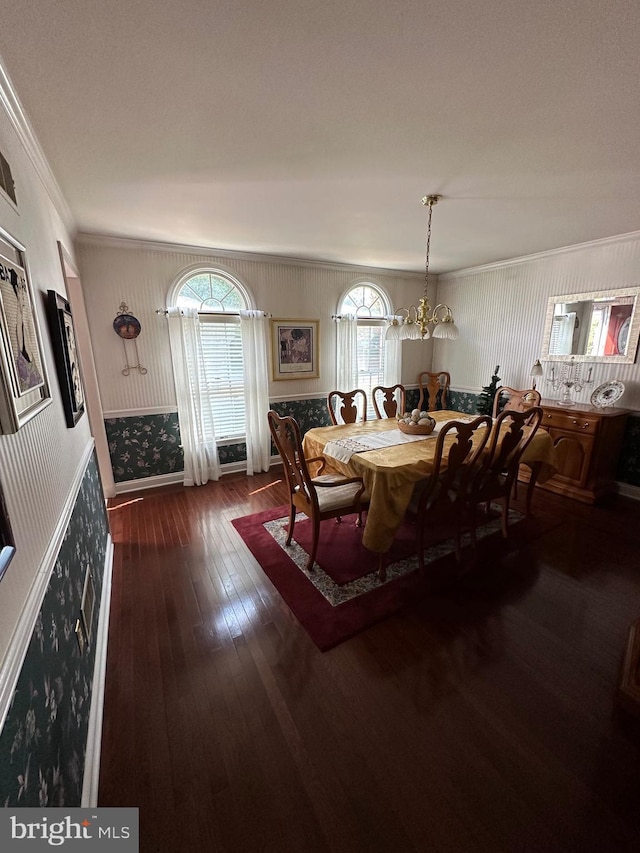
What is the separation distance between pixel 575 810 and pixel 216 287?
4316mm

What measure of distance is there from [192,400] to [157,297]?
108cm

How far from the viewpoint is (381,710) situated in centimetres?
146

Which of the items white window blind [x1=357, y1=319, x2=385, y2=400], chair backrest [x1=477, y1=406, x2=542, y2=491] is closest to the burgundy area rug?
chair backrest [x1=477, y1=406, x2=542, y2=491]

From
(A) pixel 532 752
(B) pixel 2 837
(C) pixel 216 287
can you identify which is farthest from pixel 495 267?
(B) pixel 2 837

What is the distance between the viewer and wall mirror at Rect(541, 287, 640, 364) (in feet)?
10.5

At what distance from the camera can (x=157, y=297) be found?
339 cm

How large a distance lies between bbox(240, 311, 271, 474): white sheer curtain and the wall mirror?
322cm

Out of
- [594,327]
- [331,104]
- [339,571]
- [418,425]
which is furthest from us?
[594,327]

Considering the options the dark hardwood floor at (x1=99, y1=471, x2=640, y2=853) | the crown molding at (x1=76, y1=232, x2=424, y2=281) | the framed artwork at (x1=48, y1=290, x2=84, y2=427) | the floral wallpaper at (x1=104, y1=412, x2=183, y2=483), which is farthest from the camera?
the floral wallpaper at (x1=104, y1=412, x2=183, y2=483)

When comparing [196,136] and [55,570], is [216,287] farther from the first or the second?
[55,570]

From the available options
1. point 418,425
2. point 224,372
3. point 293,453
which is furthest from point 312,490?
point 224,372

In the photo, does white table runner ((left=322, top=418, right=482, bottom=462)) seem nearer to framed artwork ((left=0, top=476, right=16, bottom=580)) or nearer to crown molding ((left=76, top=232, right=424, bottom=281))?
framed artwork ((left=0, top=476, right=16, bottom=580))

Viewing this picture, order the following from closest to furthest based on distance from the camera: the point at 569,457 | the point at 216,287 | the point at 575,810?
the point at 575,810, the point at 569,457, the point at 216,287

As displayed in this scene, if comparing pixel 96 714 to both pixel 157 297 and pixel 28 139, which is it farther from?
pixel 157 297
